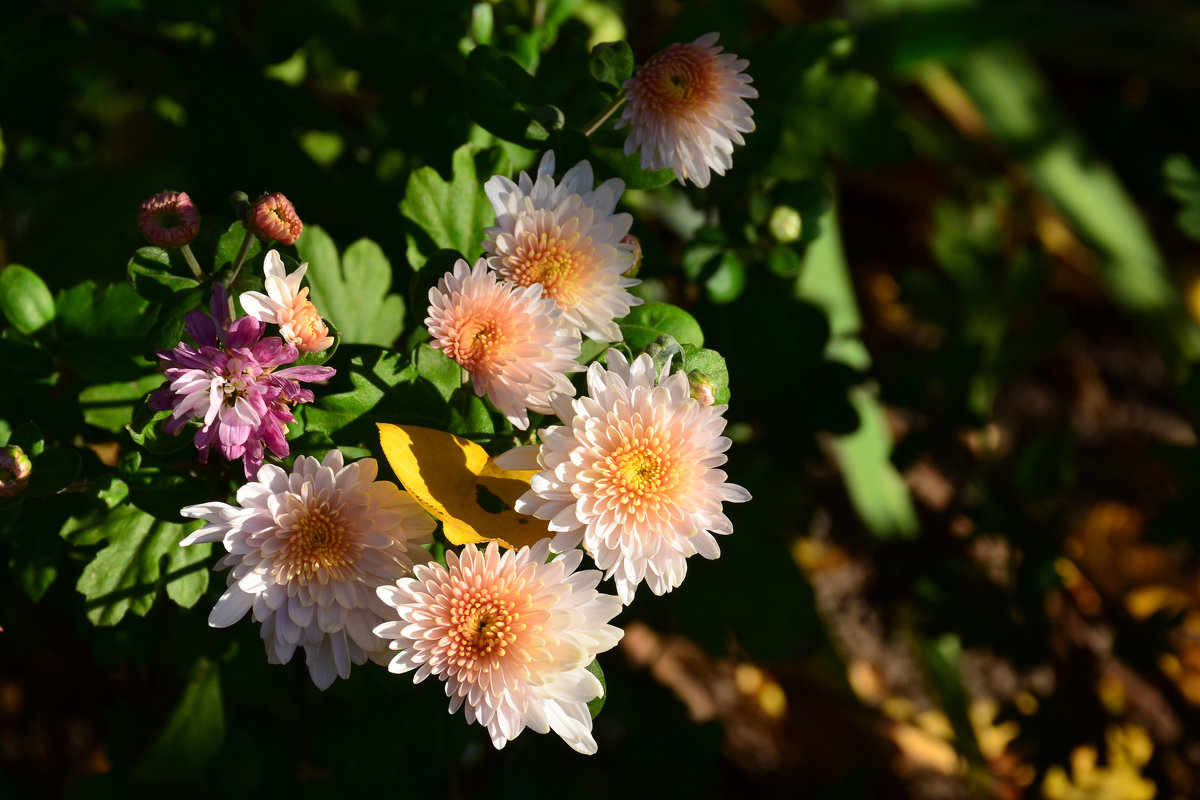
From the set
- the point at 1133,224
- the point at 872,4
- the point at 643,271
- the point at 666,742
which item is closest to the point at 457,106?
the point at 643,271

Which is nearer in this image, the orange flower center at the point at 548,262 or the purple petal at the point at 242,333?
the purple petal at the point at 242,333

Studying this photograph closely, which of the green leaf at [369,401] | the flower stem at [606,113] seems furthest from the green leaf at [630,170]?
the green leaf at [369,401]

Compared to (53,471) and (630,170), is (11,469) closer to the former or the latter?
(53,471)

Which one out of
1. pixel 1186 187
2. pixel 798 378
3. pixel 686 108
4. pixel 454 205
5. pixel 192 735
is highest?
pixel 686 108

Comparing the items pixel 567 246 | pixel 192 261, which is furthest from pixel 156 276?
pixel 567 246

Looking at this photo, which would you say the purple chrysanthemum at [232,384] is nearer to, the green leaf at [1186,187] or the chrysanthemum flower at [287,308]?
the chrysanthemum flower at [287,308]

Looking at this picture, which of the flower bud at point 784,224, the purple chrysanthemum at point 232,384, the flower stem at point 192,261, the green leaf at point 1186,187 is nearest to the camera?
the purple chrysanthemum at point 232,384
